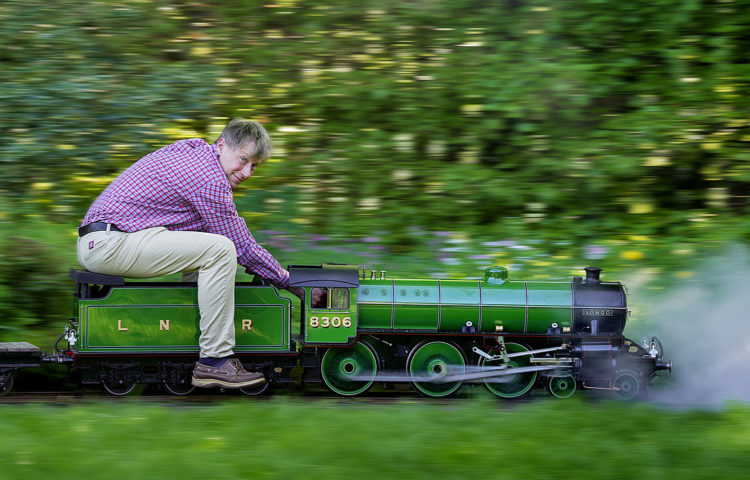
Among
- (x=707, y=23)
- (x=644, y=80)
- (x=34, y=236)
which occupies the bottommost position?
(x=34, y=236)

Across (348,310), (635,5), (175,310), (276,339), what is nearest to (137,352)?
(175,310)

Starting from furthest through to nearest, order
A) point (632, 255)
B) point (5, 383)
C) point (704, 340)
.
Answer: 1. point (632, 255)
2. point (704, 340)
3. point (5, 383)

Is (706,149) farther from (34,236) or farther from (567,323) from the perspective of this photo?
(34,236)

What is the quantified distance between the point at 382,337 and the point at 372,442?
5.32 ft

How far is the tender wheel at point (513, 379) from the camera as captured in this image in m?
5.83

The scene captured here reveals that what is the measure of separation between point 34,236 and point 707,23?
787 centimetres

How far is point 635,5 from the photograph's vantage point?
10.1 metres

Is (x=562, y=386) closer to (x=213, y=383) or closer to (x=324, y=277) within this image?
(x=324, y=277)

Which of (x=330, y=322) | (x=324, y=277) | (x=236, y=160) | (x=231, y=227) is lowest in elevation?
(x=330, y=322)

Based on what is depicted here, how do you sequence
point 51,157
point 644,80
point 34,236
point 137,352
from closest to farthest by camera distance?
point 137,352
point 34,236
point 51,157
point 644,80

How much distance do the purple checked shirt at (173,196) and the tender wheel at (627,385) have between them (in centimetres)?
273

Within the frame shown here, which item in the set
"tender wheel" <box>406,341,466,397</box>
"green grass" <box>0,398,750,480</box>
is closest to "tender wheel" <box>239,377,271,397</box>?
"green grass" <box>0,398,750,480</box>

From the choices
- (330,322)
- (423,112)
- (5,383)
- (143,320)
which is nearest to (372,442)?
(330,322)

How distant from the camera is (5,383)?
567 cm
